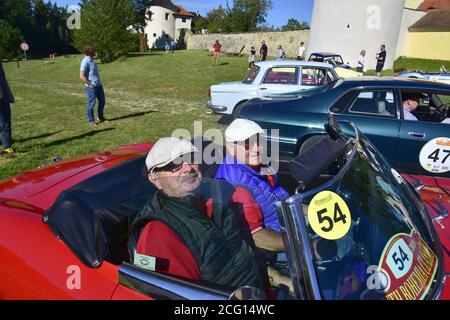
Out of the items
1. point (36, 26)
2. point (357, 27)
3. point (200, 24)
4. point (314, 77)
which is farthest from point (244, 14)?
point (314, 77)

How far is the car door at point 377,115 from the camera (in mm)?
4410

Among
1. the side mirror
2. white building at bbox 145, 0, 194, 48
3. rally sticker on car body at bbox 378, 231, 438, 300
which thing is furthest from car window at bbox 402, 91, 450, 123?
white building at bbox 145, 0, 194, 48

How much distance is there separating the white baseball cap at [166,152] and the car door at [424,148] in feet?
11.2

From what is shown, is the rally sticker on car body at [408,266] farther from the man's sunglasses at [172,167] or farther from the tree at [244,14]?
the tree at [244,14]

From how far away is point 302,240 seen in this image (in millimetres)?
1421

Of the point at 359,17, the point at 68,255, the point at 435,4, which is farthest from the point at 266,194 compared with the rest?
the point at 435,4

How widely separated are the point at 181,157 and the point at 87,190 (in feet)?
1.94

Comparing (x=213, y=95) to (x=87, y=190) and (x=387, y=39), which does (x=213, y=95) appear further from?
(x=387, y=39)

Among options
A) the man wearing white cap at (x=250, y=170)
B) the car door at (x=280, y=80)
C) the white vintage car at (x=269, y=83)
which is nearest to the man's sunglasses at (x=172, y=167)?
the man wearing white cap at (x=250, y=170)

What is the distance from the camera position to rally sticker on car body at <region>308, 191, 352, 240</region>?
1513 mm

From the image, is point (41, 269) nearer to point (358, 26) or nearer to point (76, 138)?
point (76, 138)

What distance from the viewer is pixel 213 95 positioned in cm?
898

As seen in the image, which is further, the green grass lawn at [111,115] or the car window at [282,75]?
the car window at [282,75]

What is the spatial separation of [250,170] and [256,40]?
46120 millimetres
